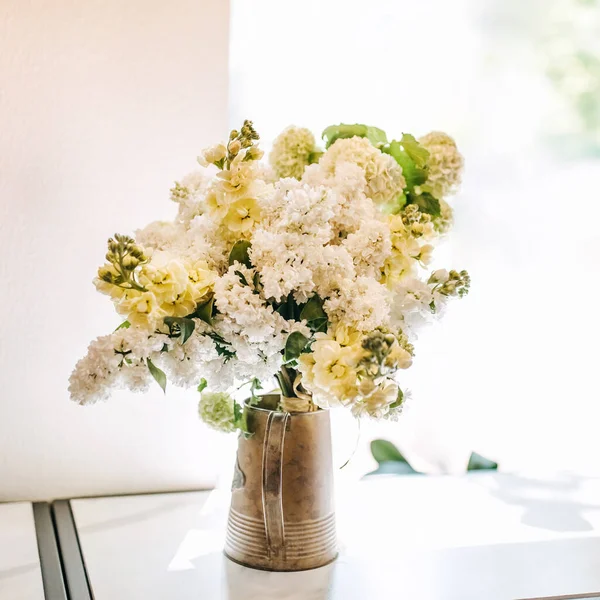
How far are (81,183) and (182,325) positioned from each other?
596 mm

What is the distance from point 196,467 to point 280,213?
28.1 inches

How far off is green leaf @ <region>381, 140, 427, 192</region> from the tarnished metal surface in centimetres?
38

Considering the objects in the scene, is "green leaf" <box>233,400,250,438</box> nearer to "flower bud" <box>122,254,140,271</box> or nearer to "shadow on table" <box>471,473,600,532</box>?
"flower bud" <box>122,254,140,271</box>

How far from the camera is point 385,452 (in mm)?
1874

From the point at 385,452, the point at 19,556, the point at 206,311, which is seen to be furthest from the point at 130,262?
the point at 385,452

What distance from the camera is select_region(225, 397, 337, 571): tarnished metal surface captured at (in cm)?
120

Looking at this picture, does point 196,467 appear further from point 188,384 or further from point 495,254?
point 495,254

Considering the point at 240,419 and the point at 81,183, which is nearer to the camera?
the point at 240,419

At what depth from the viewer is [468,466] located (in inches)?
77.2

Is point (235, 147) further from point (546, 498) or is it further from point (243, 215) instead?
point (546, 498)

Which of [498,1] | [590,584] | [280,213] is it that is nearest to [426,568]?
[590,584]

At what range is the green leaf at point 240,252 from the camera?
110cm

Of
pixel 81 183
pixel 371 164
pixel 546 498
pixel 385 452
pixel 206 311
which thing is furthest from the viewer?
pixel 385 452

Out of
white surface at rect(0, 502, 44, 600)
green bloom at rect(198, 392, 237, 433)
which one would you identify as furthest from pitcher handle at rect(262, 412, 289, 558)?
white surface at rect(0, 502, 44, 600)
